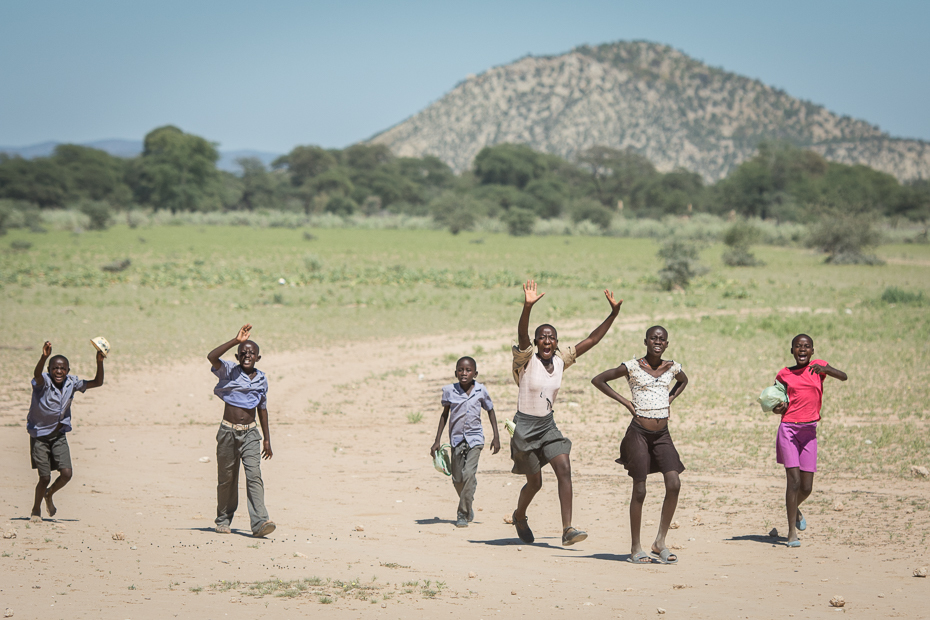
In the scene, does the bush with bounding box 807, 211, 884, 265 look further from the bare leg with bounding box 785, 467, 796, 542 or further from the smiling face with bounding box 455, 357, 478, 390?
the smiling face with bounding box 455, 357, 478, 390

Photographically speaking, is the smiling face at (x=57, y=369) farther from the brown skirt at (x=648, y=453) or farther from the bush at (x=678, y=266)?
the bush at (x=678, y=266)

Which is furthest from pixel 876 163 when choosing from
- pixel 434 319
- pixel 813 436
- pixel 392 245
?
pixel 813 436

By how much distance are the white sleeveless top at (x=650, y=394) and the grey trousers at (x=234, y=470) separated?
2767 millimetres

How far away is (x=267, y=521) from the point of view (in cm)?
671

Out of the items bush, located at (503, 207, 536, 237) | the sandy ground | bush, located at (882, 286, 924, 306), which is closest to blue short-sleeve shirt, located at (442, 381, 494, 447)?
the sandy ground

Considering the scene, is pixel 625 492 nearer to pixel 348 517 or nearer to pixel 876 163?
pixel 348 517

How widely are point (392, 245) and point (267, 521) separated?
42.0 meters

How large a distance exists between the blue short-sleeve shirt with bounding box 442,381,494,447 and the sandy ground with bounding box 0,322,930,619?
2.38 ft

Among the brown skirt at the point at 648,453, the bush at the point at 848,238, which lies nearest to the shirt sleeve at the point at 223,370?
the brown skirt at the point at 648,453

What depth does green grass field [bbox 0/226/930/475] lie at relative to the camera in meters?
11.7

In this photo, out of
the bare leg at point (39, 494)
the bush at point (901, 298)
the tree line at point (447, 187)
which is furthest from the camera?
the tree line at point (447, 187)

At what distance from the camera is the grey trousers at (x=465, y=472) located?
7.25 m

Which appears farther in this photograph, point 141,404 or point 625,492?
point 141,404

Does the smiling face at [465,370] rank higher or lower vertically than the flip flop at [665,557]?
higher
